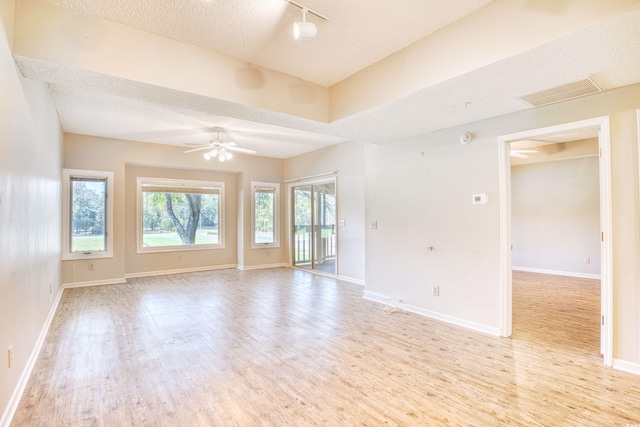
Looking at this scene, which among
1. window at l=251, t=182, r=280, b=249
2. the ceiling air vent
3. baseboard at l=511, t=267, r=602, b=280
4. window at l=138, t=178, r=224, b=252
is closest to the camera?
the ceiling air vent

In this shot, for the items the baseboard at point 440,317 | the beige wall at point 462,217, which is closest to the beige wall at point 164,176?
the beige wall at point 462,217

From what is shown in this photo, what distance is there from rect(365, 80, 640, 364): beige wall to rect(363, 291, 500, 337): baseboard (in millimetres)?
20

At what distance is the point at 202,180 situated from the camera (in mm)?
7582

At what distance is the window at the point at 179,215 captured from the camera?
695cm

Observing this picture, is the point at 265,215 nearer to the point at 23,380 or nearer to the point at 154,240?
the point at 154,240

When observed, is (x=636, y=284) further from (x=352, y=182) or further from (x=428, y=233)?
(x=352, y=182)

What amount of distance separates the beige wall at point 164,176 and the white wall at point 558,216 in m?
5.96

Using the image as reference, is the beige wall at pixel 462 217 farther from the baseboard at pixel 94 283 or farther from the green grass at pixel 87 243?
the green grass at pixel 87 243

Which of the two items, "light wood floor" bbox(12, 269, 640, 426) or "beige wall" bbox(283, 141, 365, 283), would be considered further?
"beige wall" bbox(283, 141, 365, 283)

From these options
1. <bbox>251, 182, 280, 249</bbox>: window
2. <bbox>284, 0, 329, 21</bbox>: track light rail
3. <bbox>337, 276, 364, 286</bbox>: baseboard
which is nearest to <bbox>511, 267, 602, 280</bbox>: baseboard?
<bbox>337, 276, 364, 286</bbox>: baseboard

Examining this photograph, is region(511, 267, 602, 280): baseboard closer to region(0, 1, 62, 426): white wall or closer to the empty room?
the empty room

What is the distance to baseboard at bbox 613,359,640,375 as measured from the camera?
2.61 meters

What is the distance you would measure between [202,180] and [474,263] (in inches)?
246

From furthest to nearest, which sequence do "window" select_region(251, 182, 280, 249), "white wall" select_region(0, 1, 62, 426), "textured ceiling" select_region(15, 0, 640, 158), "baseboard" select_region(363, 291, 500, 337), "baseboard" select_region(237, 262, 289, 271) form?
"window" select_region(251, 182, 280, 249), "baseboard" select_region(237, 262, 289, 271), "baseboard" select_region(363, 291, 500, 337), "textured ceiling" select_region(15, 0, 640, 158), "white wall" select_region(0, 1, 62, 426)
